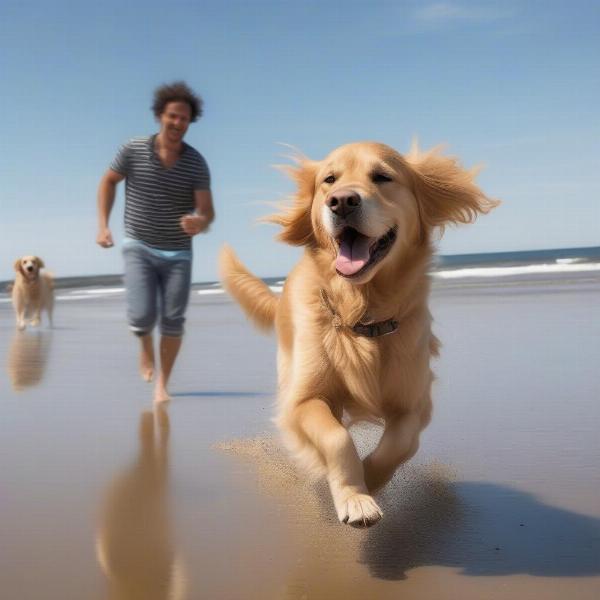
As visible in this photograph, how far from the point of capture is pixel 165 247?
579 cm

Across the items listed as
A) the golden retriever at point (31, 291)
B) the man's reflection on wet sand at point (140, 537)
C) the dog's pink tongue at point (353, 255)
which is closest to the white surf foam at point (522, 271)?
the golden retriever at point (31, 291)

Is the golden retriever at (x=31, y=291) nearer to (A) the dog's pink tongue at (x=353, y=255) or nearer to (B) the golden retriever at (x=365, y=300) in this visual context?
(B) the golden retriever at (x=365, y=300)

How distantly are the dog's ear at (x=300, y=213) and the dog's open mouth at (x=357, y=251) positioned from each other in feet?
1.28

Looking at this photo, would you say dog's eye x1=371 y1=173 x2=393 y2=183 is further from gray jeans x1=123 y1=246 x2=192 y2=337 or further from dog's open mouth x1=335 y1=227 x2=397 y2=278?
gray jeans x1=123 y1=246 x2=192 y2=337

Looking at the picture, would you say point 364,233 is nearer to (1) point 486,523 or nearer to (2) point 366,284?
(2) point 366,284

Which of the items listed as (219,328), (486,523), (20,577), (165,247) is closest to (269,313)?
(165,247)

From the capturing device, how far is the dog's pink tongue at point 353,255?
10.5 feet

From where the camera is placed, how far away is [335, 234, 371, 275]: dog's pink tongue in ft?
10.5

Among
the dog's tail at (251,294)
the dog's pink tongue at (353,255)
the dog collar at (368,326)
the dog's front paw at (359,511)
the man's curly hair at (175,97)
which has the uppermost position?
the man's curly hair at (175,97)

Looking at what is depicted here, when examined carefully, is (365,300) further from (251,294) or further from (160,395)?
(160,395)

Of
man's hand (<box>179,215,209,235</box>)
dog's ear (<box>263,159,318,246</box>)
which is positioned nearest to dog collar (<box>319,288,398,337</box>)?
dog's ear (<box>263,159,318,246</box>)

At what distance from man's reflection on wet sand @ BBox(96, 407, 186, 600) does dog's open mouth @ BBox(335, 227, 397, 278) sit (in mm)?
1114

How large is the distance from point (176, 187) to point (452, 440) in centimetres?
258

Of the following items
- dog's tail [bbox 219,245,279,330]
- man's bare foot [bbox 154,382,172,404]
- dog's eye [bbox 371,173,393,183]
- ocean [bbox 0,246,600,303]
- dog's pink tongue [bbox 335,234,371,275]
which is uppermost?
dog's eye [bbox 371,173,393,183]
